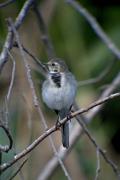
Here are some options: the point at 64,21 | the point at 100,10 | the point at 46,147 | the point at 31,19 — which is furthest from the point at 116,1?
the point at 46,147

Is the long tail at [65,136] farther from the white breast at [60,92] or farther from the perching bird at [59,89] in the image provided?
the white breast at [60,92]

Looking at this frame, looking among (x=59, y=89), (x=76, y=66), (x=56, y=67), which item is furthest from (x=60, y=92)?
(x=76, y=66)

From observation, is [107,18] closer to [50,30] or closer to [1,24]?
[50,30]

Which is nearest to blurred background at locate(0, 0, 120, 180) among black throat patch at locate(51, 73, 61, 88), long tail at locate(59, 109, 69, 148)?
long tail at locate(59, 109, 69, 148)

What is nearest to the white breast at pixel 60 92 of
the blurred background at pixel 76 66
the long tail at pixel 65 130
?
the long tail at pixel 65 130

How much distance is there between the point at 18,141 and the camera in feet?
16.1

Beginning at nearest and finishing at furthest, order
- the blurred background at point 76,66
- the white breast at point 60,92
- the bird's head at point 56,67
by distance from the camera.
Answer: the white breast at point 60,92 → the bird's head at point 56,67 → the blurred background at point 76,66

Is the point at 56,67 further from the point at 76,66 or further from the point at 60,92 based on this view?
the point at 76,66

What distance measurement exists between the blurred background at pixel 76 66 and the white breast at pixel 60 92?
139 cm

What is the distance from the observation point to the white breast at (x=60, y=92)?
3.48m

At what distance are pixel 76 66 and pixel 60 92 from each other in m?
2.15

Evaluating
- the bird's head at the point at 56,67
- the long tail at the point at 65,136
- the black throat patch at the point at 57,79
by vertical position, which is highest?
the bird's head at the point at 56,67

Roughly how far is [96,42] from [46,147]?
108 cm

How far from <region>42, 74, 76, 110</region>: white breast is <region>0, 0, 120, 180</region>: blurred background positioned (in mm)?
1386
